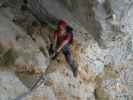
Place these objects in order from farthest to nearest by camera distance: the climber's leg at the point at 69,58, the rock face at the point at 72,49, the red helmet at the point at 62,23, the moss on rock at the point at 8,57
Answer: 1. the climber's leg at the point at 69,58
2. the red helmet at the point at 62,23
3. the moss on rock at the point at 8,57
4. the rock face at the point at 72,49

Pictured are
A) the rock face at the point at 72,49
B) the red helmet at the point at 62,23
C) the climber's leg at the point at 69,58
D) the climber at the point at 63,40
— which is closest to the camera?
the rock face at the point at 72,49

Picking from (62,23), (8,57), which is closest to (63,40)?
(62,23)

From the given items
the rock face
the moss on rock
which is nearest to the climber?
the rock face

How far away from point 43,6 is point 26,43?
0.70 metres

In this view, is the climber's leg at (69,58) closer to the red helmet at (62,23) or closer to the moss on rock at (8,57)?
the red helmet at (62,23)

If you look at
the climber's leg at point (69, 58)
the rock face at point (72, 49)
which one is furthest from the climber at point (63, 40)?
the rock face at point (72, 49)

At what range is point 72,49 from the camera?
6.87m

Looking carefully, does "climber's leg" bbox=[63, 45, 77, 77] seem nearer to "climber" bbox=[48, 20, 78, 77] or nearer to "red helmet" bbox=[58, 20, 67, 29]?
"climber" bbox=[48, 20, 78, 77]

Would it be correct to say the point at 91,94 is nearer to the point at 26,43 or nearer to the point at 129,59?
the point at 129,59

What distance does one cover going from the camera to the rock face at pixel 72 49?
5277mm

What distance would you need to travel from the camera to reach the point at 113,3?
4895mm

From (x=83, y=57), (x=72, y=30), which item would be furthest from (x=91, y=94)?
(x=72, y=30)

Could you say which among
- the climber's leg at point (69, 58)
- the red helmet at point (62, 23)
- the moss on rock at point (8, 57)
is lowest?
the climber's leg at point (69, 58)

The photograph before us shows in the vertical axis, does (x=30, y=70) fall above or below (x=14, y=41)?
below
